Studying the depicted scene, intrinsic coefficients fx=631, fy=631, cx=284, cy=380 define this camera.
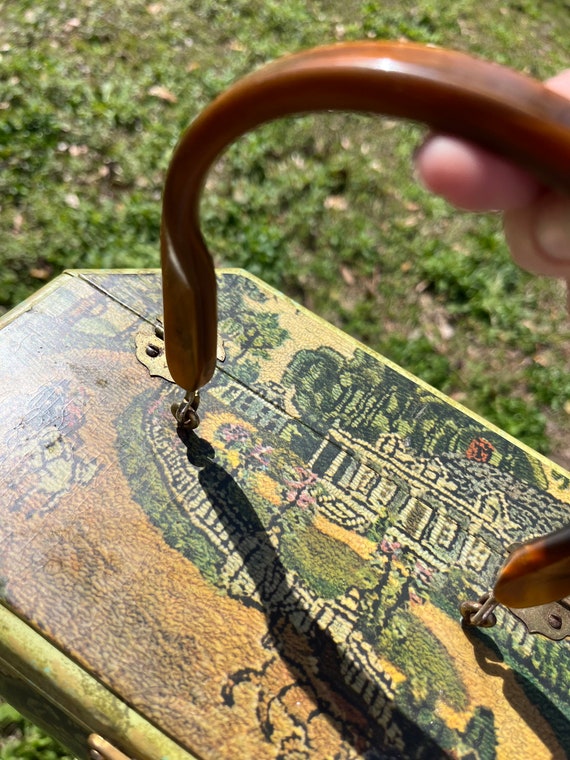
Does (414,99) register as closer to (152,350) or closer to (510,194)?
(510,194)

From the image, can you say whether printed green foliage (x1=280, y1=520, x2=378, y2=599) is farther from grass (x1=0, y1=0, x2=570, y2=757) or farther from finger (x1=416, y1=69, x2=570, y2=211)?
grass (x1=0, y1=0, x2=570, y2=757)

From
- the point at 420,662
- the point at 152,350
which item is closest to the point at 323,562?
the point at 420,662

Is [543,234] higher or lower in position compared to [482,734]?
higher

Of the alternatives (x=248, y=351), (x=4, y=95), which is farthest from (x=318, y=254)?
(x=4, y=95)

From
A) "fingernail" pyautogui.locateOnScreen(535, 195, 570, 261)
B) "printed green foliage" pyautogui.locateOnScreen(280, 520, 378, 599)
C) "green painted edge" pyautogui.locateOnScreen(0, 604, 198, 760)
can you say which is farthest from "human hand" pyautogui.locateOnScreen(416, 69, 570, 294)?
"green painted edge" pyautogui.locateOnScreen(0, 604, 198, 760)

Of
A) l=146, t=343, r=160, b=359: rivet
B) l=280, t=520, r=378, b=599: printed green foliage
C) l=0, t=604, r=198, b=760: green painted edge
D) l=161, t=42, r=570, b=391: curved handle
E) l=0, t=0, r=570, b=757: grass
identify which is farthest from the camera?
l=0, t=0, r=570, b=757: grass

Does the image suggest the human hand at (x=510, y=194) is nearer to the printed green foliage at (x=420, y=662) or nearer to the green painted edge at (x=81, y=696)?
the printed green foliage at (x=420, y=662)

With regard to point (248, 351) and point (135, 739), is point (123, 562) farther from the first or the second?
point (248, 351)
